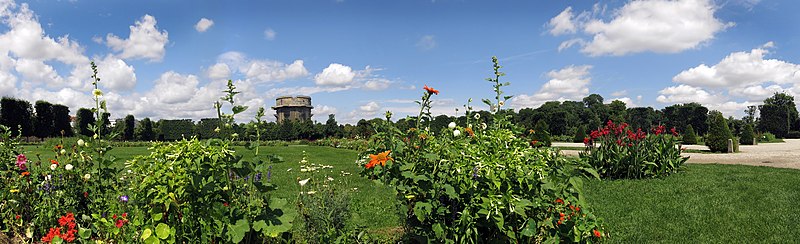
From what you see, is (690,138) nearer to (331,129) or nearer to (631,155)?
(631,155)

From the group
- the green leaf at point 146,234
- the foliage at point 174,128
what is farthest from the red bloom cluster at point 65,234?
the foliage at point 174,128

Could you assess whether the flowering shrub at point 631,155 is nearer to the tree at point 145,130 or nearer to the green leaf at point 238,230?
the green leaf at point 238,230

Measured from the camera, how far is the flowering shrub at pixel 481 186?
2.55m

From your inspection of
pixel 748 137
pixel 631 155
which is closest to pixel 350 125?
pixel 748 137

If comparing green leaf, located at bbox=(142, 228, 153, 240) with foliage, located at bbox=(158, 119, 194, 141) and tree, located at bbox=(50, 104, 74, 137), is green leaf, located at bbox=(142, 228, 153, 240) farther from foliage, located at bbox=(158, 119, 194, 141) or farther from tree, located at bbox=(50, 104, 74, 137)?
foliage, located at bbox=(158, 119, 194, 141)

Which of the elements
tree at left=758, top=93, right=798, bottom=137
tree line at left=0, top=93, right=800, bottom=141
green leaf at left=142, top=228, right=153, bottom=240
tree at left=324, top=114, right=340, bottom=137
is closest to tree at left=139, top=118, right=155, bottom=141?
tree line at left=0, top=93, right=800, bottom=141

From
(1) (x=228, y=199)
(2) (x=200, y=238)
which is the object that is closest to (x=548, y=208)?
(1) (x=228, y=199)

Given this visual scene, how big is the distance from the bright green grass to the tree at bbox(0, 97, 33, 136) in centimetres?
3455

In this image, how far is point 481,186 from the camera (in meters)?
2.59

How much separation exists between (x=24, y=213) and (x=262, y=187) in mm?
2820

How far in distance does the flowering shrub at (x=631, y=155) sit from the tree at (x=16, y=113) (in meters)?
33.6

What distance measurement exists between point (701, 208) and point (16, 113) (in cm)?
3685

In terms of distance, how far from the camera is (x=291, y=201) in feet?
20.1

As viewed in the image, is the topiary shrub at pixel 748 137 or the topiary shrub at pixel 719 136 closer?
the topiary shrub at pixel 719 136
